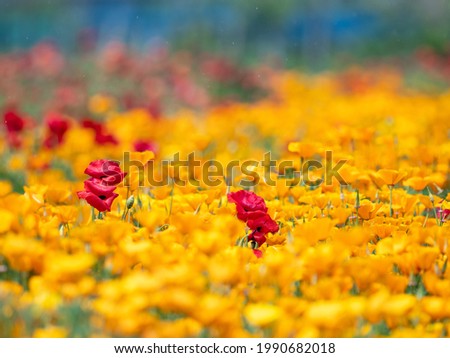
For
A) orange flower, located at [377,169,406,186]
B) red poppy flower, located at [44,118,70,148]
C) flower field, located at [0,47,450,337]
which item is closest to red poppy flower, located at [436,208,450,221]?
flower field, located at [0,47,450,337]

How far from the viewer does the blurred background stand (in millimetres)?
11055

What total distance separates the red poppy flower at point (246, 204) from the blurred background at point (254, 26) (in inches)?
306

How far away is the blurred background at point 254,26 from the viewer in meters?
11.1

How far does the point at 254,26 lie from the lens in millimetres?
12633

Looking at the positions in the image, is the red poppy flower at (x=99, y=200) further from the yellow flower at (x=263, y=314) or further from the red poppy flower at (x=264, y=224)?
the yellow flower at (x=263, y=314)

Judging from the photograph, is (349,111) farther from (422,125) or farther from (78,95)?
(78,95)

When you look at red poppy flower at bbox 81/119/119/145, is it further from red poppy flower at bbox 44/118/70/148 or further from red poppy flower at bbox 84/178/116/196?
red poppy flower at bbox 84/178/116/196

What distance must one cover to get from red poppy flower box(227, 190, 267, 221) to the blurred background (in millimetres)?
7763

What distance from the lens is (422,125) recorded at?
4.66m

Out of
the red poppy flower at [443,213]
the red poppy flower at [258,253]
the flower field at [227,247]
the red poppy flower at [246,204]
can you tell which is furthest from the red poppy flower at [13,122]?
the red poppy flower at [443,213]

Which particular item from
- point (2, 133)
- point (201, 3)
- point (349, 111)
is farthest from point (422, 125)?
point (201, 3)

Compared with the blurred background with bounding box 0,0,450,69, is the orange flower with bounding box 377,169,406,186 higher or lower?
lower

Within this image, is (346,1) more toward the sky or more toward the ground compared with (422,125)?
more toward the sky

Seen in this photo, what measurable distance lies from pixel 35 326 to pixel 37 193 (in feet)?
2.18
